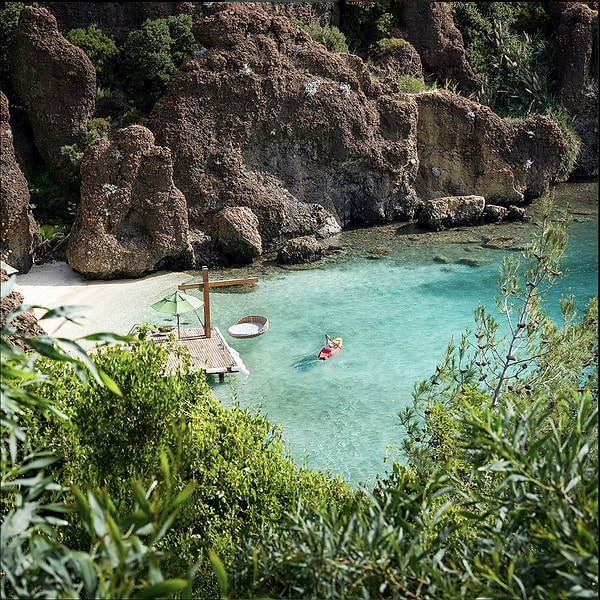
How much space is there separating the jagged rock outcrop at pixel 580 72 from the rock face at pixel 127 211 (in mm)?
16397

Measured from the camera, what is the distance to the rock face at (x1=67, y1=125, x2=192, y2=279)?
18609 millimetres

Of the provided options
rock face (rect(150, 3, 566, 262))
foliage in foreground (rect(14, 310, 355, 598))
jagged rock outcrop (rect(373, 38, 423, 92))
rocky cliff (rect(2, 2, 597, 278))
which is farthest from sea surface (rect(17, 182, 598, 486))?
jagged rock outcrop (rect(373, 38, 423, 92))

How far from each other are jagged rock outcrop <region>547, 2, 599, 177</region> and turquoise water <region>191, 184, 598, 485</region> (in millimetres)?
5752

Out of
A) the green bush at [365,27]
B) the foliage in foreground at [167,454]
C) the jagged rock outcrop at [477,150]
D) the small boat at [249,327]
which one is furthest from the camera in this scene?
the green bush at [365,27]

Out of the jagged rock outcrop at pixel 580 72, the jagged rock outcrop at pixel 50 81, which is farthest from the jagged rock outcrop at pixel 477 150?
the jagged rock outcrop at pixel 50 81

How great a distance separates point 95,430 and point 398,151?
18548mm

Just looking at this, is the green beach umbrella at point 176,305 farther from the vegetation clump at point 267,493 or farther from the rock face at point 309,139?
the vegetation clump at point 267,493

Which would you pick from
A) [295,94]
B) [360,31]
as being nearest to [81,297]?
[295,94]

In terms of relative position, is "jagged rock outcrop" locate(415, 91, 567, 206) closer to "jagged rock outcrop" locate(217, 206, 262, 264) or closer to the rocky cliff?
the rocky cliff

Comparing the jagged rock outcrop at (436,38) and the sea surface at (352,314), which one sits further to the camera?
the jagged rock outcrop at (436,38)

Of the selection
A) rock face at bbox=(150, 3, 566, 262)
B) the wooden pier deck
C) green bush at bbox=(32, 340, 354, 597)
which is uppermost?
rock face at bbox=(150, 3, 566, 262)

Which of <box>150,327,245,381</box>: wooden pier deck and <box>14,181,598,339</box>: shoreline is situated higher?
<box>14,181,598,339</box>: shoreline

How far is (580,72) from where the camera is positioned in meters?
28.2

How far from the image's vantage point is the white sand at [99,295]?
1599 centimetres
